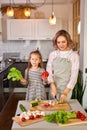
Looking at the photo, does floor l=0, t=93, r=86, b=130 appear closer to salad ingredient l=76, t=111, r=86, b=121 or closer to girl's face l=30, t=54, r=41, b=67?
girl's face l=30, t=54, r=41, b=67

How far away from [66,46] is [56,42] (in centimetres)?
11

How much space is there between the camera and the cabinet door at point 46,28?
264 inches

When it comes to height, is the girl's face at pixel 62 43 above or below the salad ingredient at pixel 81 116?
above

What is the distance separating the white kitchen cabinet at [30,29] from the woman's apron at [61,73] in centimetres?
428

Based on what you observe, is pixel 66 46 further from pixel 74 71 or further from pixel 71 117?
pixel 71 117

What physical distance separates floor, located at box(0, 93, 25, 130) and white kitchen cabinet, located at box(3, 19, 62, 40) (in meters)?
1.68

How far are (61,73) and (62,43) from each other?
333 mm

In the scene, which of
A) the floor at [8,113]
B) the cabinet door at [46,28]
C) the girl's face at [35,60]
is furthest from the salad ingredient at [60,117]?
the cabinet door at [46,28]

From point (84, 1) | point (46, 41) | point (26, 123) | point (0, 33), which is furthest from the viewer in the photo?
point (46, 41)

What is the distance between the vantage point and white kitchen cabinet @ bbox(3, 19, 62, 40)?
22.0ft

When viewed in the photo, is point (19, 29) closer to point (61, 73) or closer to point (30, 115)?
point (61, 73)

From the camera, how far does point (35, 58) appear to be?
8.63ft

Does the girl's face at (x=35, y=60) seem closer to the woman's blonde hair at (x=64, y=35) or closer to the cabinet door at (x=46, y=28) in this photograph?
the woman's blonde hair at (x=64, y=35)

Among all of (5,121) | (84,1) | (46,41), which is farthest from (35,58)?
(46,41)
